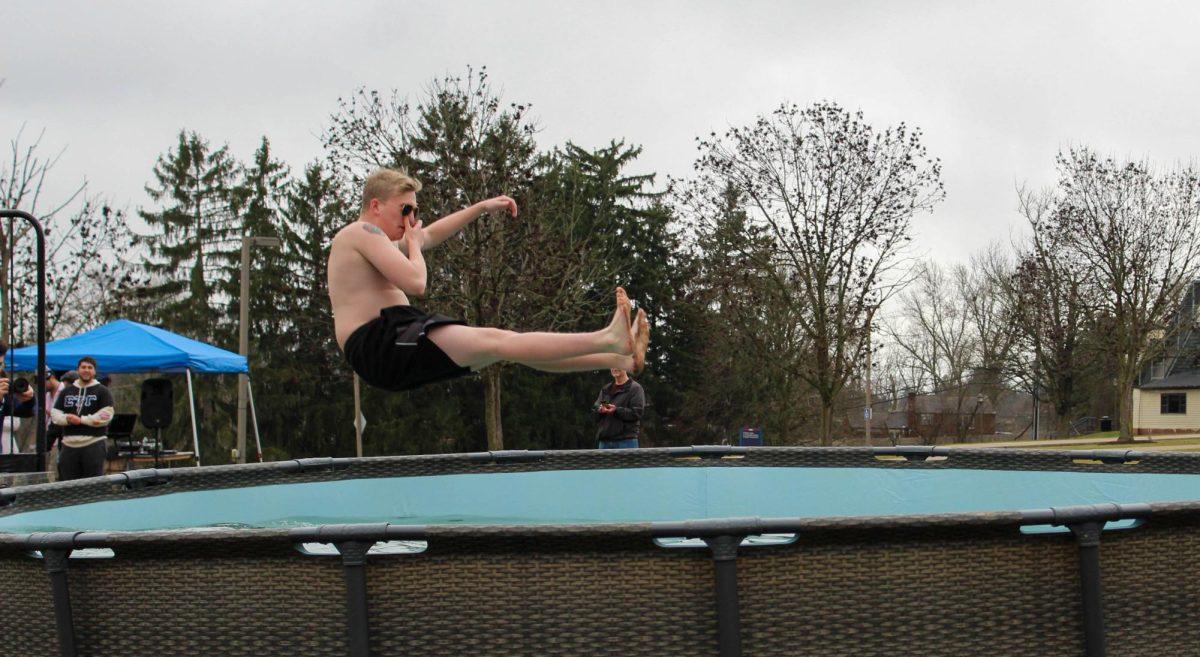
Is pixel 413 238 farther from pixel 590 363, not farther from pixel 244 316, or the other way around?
pixel 244 316

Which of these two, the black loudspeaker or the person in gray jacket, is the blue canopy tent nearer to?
the black loudspeaker

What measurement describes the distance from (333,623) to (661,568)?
0.75 metres

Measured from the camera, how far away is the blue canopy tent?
1550 cm

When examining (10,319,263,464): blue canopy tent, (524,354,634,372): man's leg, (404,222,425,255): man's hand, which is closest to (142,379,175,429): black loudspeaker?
(10,319,263,464): blue canopy tent

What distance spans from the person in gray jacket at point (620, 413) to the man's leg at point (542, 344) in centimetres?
548

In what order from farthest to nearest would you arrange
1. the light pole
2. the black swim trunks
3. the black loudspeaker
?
the light pole, the black loudspeaker, the black swim trunks

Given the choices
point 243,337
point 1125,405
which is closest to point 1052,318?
point 1125,405

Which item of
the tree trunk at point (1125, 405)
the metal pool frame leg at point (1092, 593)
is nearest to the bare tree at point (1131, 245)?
the tree trunk at point (1125, 405)

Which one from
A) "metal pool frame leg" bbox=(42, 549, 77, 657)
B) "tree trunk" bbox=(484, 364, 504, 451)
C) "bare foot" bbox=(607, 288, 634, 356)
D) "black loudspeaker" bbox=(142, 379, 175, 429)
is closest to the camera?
"metal pool frame leg" bbox=(42, 549, 77, 657)

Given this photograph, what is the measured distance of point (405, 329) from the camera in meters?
3.85

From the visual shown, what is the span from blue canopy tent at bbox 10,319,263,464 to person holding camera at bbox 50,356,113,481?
641 cm

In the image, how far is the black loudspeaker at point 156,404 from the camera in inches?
561

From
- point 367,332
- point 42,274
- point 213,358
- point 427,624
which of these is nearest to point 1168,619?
point 427,624

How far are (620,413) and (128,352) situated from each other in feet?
30.8
